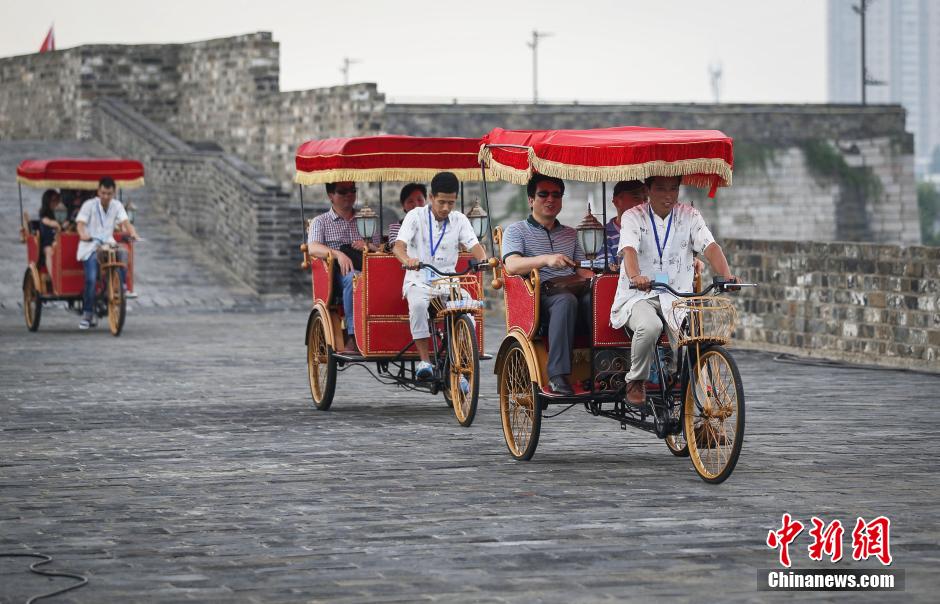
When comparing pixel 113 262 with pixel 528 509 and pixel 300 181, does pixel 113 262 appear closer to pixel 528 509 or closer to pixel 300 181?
pixel 300 181

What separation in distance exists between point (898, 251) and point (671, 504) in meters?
8.84

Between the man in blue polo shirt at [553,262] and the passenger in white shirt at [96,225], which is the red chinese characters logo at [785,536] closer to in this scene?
the man in blue polo shirt at [553,262]

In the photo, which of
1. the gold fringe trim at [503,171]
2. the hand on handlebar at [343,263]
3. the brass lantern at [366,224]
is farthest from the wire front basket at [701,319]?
the hand on handlebar at [343,263]

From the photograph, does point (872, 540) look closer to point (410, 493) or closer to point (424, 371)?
point (410, 493)

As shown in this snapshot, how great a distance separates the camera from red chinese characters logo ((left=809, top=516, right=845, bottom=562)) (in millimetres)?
7062

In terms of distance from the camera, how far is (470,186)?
5188 cm

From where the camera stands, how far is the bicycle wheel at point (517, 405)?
9980 mm

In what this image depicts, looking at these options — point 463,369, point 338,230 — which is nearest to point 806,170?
point 338,230

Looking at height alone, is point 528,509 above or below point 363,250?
below

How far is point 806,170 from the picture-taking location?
211 ft

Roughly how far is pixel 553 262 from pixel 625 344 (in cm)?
57

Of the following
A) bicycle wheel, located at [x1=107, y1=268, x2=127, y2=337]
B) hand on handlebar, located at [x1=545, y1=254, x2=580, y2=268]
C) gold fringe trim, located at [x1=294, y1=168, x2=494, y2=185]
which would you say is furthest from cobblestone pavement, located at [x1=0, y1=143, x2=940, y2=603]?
bicycle wheel, located at [x1=107, y1=268, x2=127, y2=337]

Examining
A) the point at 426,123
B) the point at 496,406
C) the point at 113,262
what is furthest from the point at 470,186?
the point at 496,406

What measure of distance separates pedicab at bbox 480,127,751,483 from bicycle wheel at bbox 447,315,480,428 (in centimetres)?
102
